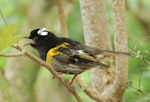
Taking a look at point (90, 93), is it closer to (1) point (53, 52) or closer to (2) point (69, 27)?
(1) point (53, 52)

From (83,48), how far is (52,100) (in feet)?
6.16

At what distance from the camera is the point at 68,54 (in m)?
2.32

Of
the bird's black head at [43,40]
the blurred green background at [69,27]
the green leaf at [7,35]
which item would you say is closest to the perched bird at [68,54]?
the bird's black head at [43,40]

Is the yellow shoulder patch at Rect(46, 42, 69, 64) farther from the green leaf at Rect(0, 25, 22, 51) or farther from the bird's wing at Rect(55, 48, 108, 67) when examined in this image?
the green leaf at Rect(0, 25, 22, 51)

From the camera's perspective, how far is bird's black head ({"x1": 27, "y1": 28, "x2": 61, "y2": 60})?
2.48m

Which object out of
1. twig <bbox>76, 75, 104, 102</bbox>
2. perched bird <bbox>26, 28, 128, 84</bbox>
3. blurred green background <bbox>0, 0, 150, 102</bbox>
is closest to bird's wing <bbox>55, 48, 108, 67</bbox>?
perched bird <bbox>26, 28, 128, 84</bbox>

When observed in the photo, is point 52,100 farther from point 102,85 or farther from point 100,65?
point 100,65

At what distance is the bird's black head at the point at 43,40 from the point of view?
248cm

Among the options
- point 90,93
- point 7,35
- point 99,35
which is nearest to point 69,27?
point 99,35

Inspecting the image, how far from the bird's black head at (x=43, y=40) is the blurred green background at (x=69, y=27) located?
151mm

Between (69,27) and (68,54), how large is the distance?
2.19 meters

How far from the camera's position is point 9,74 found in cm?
349

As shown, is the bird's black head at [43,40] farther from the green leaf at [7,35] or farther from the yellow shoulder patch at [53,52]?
the green leaf at [7,35]

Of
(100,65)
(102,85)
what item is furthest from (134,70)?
(100,65)
